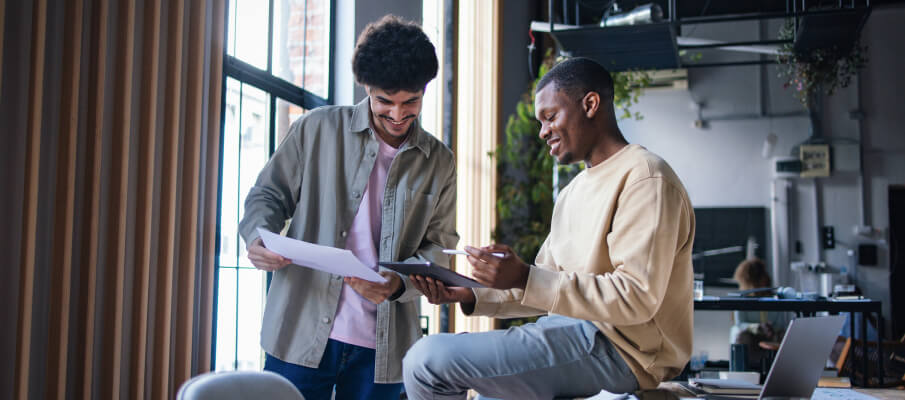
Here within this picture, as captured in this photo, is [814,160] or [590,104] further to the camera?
[814,160]

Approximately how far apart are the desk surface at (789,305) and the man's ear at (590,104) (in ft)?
8.33

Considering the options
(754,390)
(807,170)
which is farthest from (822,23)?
(807,170)

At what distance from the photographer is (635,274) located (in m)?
1.43

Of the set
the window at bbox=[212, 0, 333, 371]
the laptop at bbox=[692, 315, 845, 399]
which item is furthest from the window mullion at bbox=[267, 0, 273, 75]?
the laptop at bbox=[692, 315, 845, 399]

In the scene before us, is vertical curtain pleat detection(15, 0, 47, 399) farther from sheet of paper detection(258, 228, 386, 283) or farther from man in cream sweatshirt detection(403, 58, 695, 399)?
man in cream sweatshirt detection(403, 58, 695, 399)

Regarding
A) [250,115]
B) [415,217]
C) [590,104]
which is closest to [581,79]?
[590,104]

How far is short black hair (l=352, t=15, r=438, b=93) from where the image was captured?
1900mm

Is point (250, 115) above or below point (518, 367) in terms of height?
above

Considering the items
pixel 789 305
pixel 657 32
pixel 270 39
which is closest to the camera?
pixel 270 39

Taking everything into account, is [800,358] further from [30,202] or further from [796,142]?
[796,142]

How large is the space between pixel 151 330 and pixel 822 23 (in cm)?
440

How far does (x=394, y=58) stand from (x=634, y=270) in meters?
0.88

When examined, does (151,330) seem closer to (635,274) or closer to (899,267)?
(635,274)

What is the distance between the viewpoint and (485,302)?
1761mm
